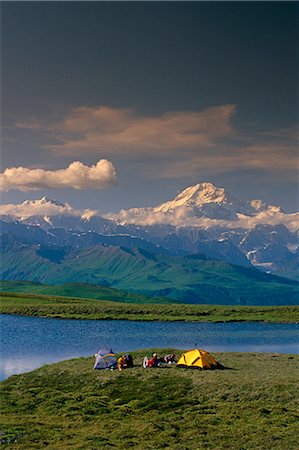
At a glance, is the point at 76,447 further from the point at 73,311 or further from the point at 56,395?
the point at 73,311

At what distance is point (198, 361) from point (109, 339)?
48.8m

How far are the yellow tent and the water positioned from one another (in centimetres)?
2068

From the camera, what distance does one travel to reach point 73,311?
600ft

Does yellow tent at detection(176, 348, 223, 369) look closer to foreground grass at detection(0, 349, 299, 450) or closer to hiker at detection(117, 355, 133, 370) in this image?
foreground grass at detection(0, 349, 299, 450)

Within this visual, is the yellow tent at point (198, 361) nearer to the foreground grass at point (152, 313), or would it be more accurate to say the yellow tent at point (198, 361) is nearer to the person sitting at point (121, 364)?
the person sitting at point (121, 364)

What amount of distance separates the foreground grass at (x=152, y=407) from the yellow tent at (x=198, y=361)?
1.92 meters

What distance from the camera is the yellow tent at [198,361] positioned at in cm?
5997

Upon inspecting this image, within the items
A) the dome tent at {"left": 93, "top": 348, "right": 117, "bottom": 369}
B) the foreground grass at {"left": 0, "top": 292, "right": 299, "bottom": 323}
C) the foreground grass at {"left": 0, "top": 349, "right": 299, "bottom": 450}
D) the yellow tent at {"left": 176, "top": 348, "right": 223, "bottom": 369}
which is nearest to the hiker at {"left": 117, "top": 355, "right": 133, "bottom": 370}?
the dome tent at {"left": 93, "top": 348, "right": 117, "bottom": 369}

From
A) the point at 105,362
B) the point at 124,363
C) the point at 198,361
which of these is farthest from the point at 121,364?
the point at 198,361

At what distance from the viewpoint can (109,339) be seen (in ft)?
349

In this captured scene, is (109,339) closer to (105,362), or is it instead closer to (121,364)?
(105,362)

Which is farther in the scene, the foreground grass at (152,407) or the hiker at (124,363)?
the hiker at (124,363)

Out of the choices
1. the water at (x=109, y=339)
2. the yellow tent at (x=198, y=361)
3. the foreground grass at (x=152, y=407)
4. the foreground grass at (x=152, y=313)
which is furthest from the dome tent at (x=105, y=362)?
the foreground grass at (x=152, y=313)

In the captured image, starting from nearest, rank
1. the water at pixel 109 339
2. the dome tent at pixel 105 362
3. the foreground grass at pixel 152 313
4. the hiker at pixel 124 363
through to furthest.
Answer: the hiker at pixel 124 363 → the dome tent at pixel 105 362 → the water at pixel 109 339 → the foreground grass at pixel 152 313
